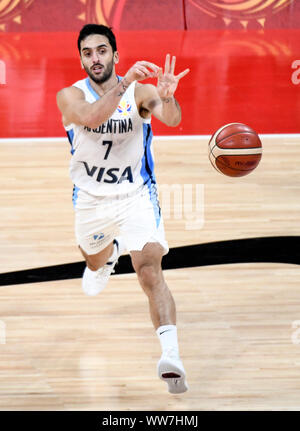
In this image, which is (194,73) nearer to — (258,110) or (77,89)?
(258,110)

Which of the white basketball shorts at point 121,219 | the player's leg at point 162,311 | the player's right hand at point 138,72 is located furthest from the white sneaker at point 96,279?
the player's right hand at point 138,72

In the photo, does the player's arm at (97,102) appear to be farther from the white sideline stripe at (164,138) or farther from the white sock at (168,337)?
the white sideline stripe at (164,138)

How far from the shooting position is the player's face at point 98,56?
453 centimetres

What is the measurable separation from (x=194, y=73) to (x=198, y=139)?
3.03 m

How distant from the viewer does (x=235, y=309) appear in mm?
5371

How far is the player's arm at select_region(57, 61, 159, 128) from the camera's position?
13.4ft

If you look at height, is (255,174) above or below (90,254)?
above

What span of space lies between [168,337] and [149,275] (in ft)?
1.28

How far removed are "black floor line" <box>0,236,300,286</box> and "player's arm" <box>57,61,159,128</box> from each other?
1.74 metres

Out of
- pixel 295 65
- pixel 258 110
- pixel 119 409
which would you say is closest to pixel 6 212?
pixel 119 409

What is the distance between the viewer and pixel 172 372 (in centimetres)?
405

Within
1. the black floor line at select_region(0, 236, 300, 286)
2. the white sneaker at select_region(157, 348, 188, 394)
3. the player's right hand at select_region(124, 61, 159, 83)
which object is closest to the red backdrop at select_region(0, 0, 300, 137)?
the black floor line at select_region(0, 236, 300, 286)

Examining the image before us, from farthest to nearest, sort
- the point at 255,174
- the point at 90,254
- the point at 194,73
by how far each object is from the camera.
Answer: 1. the point at 194,73
2. the point at 255,174
3. the point at 90,254

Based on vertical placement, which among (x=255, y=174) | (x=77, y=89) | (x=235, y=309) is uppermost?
(x=255, y=174)
